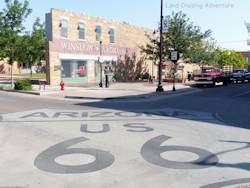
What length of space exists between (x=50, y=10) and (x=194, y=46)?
53.7 ft

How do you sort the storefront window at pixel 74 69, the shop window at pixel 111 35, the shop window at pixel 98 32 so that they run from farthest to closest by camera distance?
1. the shop window at pixel 111 35
2. the shop window at pixel 98 32
3. the storefront window at pixel 74 69

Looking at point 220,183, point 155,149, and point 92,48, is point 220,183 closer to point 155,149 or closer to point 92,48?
point 155,149

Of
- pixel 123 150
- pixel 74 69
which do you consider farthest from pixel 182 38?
pixel 123 150

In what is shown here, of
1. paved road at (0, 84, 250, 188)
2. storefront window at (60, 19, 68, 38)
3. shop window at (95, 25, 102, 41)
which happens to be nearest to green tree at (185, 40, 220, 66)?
shop window at (95, 25, 102, 41)

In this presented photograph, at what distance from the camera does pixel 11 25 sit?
89.0 feet

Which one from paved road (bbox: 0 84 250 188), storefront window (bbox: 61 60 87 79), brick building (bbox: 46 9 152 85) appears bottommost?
paved road (bbox: 0 84 250 188)

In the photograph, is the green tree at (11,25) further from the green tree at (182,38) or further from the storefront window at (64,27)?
the green tree at (182,38)

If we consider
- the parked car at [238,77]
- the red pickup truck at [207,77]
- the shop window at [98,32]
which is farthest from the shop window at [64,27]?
the parked car at [238,77]

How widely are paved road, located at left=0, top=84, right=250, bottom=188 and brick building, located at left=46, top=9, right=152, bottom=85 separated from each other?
18.4 meters

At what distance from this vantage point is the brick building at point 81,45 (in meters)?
31.2

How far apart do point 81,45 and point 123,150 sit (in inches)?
1077

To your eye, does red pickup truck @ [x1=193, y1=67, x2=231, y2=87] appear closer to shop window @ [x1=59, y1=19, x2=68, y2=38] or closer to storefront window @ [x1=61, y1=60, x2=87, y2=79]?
storefront window @ [x1=61, y1=60, x2=87, y2=79]

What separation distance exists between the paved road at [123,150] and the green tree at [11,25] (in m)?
14.5

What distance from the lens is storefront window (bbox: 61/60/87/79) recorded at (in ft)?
109
